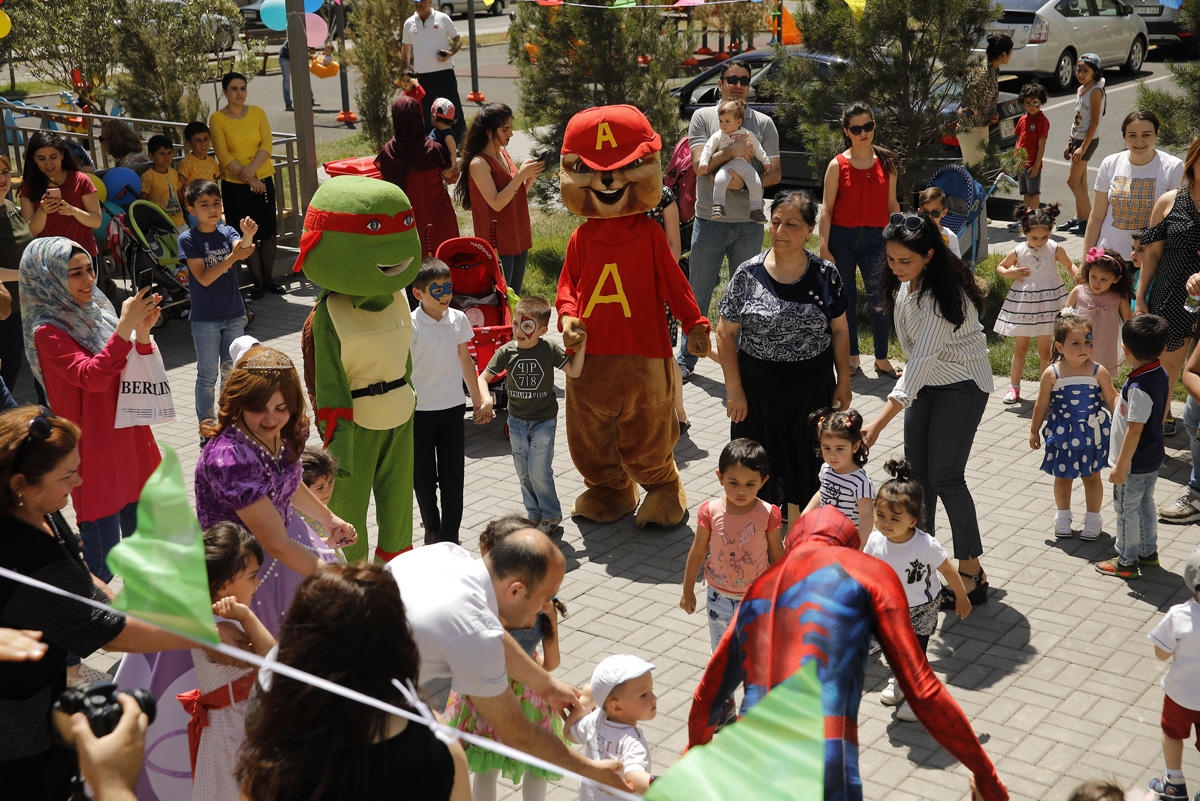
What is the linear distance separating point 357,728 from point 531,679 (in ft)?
4.26

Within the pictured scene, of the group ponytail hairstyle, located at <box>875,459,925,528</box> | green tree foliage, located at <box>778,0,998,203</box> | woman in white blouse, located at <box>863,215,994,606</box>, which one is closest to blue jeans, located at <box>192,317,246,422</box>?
woman in white blouse, located at <box>863,215,994,606</box>

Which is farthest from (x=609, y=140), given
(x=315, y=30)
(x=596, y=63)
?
(x=315, y=30)

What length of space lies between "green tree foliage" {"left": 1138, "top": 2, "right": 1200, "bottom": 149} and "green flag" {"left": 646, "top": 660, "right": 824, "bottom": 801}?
28.2 feet

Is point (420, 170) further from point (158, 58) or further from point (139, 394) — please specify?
point (158, 58)

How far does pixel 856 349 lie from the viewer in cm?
989

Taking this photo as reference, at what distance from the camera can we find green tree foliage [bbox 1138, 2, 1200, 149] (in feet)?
32.1

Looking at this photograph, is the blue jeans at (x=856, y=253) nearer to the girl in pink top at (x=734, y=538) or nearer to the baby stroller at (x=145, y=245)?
the girl in pink top at (x=734, y=538)

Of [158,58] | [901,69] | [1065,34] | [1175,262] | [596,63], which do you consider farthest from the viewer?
[1065,34]

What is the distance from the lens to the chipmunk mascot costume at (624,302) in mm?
7039

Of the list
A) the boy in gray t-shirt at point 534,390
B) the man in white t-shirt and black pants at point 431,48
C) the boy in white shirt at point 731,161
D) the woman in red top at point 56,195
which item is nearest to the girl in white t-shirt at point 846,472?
the boy in gray t-shirt at point 534,390

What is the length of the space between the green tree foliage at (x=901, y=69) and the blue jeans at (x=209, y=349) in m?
5.35

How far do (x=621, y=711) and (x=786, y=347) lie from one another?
285cm

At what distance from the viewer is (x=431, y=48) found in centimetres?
1448

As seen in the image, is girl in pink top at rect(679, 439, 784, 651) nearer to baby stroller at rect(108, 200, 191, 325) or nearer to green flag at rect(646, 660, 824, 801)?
green flag at rect(646, 660, 824, 801)
